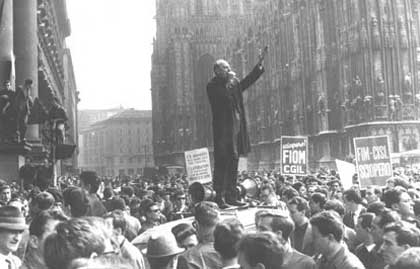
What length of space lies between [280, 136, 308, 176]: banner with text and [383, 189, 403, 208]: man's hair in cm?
557

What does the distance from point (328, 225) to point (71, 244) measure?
2382 millimetres

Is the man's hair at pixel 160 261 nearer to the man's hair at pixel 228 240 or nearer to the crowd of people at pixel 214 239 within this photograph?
the crowd of people at pixel 214 239

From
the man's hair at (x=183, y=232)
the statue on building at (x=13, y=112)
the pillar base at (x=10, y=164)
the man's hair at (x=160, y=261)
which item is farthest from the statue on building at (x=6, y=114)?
the man's hair at (x=160, y=261)

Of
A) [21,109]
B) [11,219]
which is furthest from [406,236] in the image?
[21,109]

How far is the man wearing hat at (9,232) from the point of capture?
4.55m

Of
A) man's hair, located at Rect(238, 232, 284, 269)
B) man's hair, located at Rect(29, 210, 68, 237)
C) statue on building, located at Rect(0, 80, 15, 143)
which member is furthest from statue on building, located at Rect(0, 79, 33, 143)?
man's hair, located at Rect(238, 232, 284, 269)

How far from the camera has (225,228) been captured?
15.0 ft

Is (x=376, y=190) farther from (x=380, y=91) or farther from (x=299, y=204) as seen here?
(x=380, y=91)

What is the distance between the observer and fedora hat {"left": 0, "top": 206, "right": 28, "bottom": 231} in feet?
15.0

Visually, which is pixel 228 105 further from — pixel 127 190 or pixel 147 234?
pixel 127 190

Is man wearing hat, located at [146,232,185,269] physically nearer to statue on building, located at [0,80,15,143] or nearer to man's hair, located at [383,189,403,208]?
man's hair, located at [383,189,403,208]

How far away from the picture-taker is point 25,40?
19.9 meters

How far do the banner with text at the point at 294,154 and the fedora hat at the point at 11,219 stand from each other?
9431mm

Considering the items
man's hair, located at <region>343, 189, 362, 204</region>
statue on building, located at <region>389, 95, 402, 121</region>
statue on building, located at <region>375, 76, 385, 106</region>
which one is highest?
statue on building, located at <region>375, 76, 385, 106</region>
